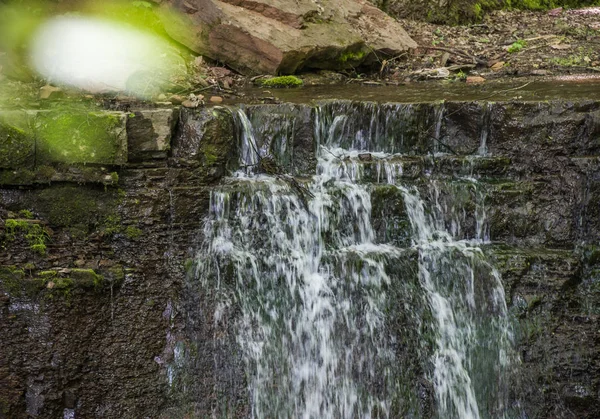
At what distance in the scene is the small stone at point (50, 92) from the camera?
5.88 meters

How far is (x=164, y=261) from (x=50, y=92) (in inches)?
90.7

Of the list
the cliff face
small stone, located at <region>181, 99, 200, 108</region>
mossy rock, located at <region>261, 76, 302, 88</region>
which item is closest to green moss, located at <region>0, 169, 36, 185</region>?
the cliff face

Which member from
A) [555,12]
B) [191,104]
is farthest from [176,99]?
[555,12]

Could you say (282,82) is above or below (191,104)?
above

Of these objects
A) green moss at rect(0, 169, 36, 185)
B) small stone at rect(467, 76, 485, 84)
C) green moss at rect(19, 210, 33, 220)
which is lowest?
green moss at rect(19, 210, 33, 220)

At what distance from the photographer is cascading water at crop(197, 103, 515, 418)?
4.87m

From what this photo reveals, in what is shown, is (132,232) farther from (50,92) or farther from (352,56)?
(352,56)

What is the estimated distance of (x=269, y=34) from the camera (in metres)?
7.71

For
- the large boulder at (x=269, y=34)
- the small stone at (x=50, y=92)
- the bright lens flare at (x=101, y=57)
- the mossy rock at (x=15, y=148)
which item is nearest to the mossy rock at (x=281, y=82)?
the large boulder at (x=269, y=34)

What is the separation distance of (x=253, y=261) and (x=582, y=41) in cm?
737

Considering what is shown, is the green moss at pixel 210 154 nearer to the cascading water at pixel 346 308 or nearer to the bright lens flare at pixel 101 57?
the cascading water at pixel 346 308

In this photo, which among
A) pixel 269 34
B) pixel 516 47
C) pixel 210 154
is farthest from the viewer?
pixel 516 47

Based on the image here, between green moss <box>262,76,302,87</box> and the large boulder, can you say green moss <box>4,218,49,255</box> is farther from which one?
the large boulder

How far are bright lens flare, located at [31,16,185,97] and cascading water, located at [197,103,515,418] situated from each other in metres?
2.17
